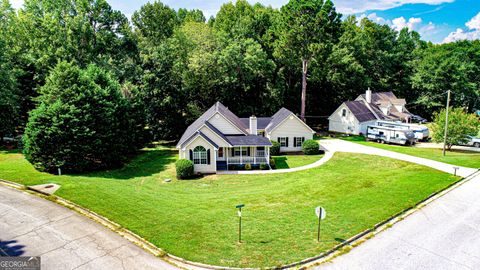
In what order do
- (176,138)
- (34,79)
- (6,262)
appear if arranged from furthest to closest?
(176,138) → (34,79) → (6,262)

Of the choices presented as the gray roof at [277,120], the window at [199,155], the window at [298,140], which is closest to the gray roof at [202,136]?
the window at [199,155]

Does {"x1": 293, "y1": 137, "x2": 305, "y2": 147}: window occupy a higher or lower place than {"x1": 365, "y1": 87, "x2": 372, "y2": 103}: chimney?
lower

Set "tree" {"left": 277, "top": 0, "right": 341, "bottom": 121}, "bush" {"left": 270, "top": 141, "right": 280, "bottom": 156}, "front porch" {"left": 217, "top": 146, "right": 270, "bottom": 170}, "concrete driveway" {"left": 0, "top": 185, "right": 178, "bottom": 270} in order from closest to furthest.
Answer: "concrete driveway" {"left": 0, "top": 185, "right": 178, "bottom": 270} → "front porch" {"left": 217, "top": 146, "right": 270, "bottom": 170} → "bush" {"left": 270, "top": 141, "right": 280, "bottom": 156} → "tree" {"left": 277, "top": 0, "right": 341, "bottom": 121}

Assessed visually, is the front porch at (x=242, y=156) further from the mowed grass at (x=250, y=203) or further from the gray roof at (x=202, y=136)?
the mowed grass at (x=250, y=203)

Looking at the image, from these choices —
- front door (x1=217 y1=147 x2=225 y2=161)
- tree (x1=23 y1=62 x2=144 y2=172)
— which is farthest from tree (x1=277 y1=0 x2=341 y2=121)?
tree (x1=23 y1=62 x2=144 y2=172)

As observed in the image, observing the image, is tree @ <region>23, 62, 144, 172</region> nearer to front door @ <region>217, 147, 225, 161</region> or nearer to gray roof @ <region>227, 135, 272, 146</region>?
front door @ <region>217, 147, 225, 161</region>

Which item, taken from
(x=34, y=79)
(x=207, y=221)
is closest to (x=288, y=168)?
(x=207, y=221)

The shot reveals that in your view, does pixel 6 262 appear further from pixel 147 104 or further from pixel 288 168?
pixel 147 104
